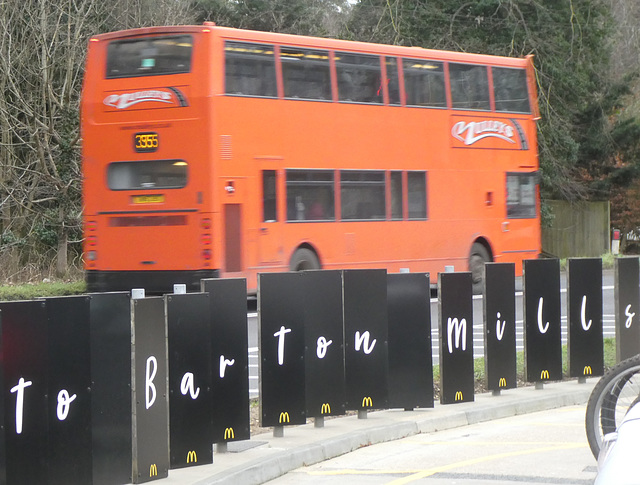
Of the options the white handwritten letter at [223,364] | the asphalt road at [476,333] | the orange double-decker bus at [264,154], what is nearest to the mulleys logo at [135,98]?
the orange double-decker bus at [264,154]

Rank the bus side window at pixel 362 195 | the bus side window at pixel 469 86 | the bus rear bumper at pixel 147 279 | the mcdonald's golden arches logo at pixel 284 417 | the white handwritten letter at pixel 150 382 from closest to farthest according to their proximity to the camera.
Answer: the white handwritten letter at pixel 150 382 < the mcdonald's golden arches logo at pixel 284 417 < the bus rear bumper at pixel 147 279 < the bus side window at pixel 362 195 < the bus side window at pixel 469 86

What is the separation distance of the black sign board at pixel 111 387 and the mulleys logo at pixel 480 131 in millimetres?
15737

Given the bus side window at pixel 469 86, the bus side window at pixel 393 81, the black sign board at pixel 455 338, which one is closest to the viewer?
the black sign board at pixel 455 338

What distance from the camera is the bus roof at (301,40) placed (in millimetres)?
17609

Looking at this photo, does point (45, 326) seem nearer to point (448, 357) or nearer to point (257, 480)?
point (257, 480)

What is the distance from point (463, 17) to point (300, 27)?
5.35m

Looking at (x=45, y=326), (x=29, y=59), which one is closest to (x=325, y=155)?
(x=29, y=59)

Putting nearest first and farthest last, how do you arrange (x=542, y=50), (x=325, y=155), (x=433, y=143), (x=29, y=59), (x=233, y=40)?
(x=233, y=40) < (x=325, y=155) < (x=433, y=143) < (x=29, y=59) < (x=542, y=50)

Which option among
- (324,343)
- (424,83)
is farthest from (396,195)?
(324,343)

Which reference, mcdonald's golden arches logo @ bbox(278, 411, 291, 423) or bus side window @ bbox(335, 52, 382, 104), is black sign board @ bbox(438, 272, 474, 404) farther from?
bus side window @ bbox(335, 52, 382, 104)

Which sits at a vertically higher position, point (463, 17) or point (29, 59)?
point (463, 17)

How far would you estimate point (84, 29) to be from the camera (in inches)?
1140

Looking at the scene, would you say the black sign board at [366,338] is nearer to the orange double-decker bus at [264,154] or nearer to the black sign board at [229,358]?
the black sign board at [229,358]

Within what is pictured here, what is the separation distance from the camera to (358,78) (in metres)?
20.0
